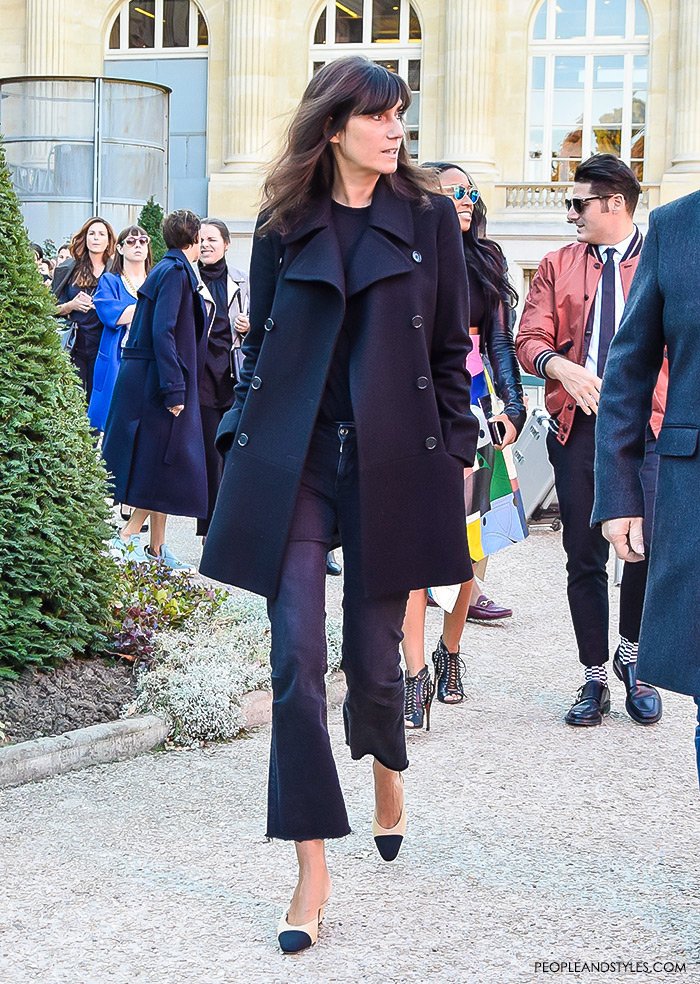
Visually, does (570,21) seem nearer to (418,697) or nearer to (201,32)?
(201,32)

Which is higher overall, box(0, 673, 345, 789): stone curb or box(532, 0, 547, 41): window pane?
box(532, 0, 547, 41): window pane

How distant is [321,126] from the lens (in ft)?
12.3

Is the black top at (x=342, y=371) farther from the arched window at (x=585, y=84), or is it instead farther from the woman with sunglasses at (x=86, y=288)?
the arched window at (x=585, y=84)

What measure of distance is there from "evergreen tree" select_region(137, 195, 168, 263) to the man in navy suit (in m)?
18.5

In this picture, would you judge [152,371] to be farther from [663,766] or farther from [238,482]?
[238,482]

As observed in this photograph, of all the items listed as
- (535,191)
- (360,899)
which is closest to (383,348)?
(360,899)

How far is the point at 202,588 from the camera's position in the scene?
694cm

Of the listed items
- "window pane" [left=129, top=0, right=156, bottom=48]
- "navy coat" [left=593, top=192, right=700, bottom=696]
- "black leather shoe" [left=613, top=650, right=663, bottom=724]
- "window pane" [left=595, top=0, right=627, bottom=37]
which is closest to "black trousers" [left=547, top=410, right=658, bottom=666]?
"black leather shoe" [left=613, top=650, right=663, bottom=724]

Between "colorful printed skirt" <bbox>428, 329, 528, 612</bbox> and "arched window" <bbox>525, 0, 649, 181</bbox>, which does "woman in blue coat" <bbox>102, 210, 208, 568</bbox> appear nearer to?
"colorful printed skirt" <bbox>428, 329, 528, 612</bbox>

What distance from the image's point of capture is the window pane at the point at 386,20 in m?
31.7

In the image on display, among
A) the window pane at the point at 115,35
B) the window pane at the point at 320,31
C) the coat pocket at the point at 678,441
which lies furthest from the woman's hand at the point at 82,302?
the window pane at the point at 115,35

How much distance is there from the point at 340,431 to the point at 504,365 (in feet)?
7.74

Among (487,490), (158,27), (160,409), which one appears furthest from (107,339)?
(158,27)

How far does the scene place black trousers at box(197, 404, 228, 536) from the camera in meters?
9.27
